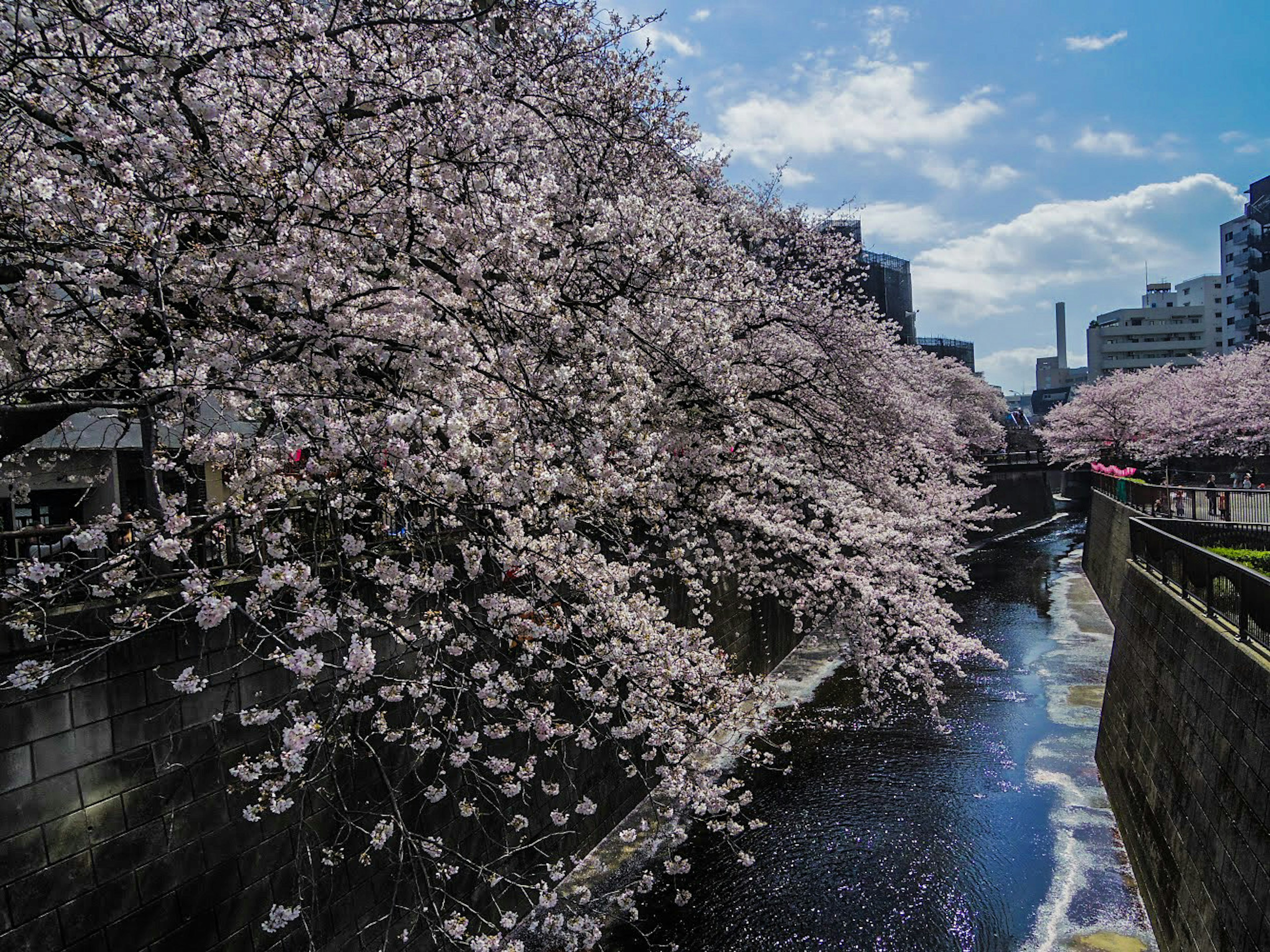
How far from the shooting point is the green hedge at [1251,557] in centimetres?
1246

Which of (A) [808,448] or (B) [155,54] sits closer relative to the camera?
(B) [155,54]

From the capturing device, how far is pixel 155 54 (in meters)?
5.88

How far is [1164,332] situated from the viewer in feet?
319

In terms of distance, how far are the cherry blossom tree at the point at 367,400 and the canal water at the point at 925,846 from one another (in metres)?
2.10

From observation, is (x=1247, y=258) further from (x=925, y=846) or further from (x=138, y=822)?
(x=138, y=822)

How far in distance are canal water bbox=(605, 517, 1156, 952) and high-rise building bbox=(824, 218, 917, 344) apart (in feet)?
196

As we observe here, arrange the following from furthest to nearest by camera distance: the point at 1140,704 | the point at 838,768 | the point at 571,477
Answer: the point at 838,768 → the point at 1140,704 → the point at 571,477

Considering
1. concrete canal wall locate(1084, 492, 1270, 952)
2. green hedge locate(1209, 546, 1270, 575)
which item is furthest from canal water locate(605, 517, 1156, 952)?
green hedge locate(1209, 546, 1270, 575)

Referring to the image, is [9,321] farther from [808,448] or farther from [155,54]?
[808,448]

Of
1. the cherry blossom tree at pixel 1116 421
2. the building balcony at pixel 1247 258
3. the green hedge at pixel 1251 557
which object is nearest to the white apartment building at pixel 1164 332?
the building balcony at pixel 1247 258

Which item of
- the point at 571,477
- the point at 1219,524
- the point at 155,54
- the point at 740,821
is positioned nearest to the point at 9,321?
the point at 155,54

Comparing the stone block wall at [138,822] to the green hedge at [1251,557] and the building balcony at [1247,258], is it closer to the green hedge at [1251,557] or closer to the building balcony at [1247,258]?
the green hedge at [1251,557]

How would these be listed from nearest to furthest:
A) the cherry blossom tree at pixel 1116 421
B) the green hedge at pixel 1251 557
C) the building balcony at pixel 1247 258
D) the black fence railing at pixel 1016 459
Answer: the green hedge at pixel 1251 557 < the cherry blossom tree at pixel 1116 421 < the black fence railing at pixel 1016 459 < the building balcony at pixel 1247 258

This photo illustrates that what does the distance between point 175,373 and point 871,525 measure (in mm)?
12525
